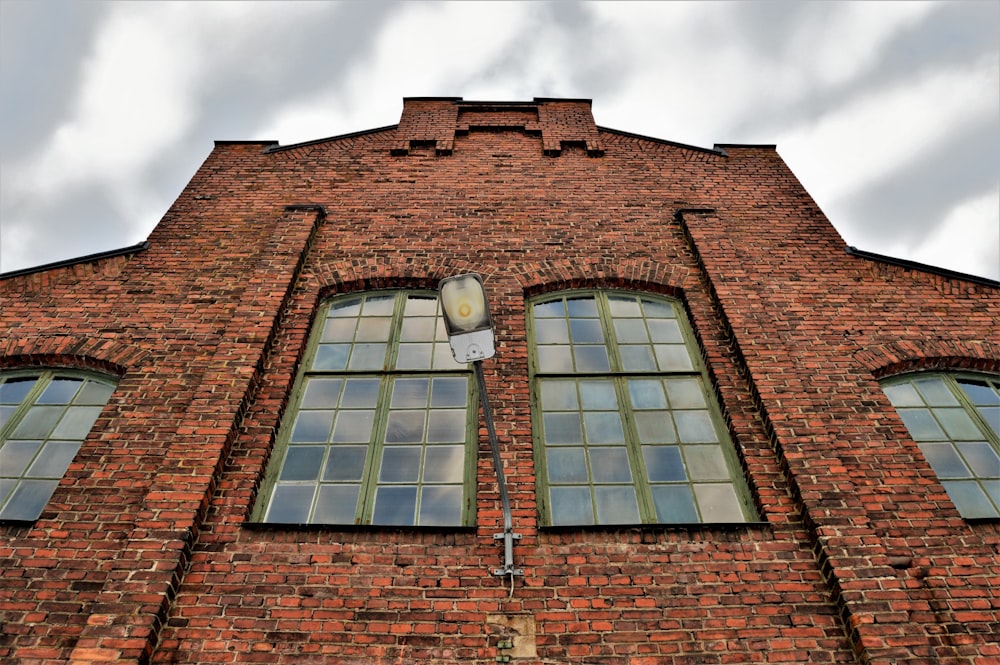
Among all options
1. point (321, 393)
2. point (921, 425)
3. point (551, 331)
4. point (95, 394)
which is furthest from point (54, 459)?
point (921, 425)

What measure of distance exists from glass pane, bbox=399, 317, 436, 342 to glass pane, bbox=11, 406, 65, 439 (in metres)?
3.00

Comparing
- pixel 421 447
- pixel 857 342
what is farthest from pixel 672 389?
pixel 421 447

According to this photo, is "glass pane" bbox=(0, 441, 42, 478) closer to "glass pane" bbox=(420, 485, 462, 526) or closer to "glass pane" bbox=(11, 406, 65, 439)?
"glass pane" bbox=(11, 406, 65, 439)

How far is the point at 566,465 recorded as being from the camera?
5.09 m

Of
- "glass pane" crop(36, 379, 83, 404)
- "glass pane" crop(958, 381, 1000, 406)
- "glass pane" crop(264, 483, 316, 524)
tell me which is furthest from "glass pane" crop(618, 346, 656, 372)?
"glass pane" crop(36, 379, 83, 404)

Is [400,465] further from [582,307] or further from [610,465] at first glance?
[582,307]

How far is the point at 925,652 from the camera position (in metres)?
3.79

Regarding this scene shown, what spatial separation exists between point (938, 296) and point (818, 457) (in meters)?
3.07

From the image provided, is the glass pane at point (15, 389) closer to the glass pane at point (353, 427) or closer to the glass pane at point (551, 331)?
the glass pane at point (353, 427)

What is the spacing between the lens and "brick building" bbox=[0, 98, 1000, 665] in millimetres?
4020

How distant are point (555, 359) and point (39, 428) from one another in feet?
14.6

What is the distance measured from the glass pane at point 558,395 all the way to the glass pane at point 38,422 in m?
4.14

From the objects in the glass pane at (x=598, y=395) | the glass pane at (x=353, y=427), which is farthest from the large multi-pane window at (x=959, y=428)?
the glass pane at (x=353, y=427)

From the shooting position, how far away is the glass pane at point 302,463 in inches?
197
